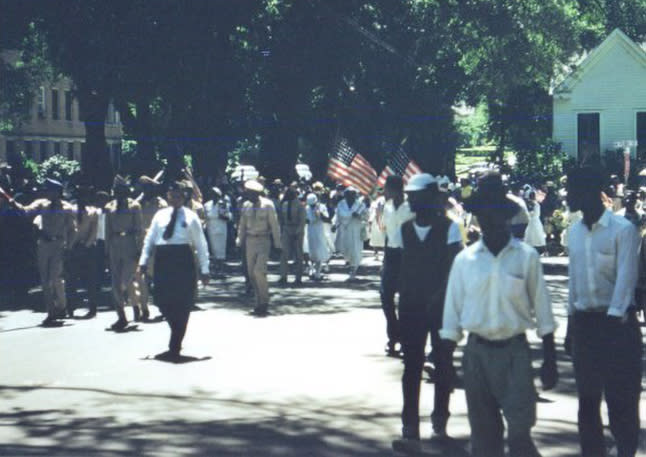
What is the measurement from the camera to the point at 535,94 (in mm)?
66875

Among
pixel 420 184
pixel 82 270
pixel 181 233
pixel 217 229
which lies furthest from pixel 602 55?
pixel 420 184

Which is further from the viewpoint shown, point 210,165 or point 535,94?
point 535,94

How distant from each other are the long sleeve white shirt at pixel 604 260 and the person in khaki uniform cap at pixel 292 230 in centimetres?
1703

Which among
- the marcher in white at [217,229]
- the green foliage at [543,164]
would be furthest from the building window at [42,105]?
the marcher in white at [217,229]

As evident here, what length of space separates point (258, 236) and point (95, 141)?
16935 mm

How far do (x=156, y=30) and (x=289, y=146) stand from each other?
1928 cm

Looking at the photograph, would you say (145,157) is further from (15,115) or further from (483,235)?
(483,235)

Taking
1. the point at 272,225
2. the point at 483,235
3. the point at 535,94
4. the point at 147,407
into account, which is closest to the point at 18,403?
the point at 147,407

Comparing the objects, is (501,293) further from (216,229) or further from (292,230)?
(216,229)

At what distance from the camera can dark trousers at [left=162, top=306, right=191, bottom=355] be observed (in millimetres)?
13680

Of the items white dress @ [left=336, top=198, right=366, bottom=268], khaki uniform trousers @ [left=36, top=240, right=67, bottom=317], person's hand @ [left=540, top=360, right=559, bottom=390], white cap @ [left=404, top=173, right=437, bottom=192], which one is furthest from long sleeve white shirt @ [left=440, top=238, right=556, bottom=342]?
white dress @ [left=336, top=198, right=366, bottom=268]

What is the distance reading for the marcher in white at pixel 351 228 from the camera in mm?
25984

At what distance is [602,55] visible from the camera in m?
57.7

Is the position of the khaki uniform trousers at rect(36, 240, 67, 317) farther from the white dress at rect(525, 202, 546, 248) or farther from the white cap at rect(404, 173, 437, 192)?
the white dress at rect(525, 202, 546, 248)
